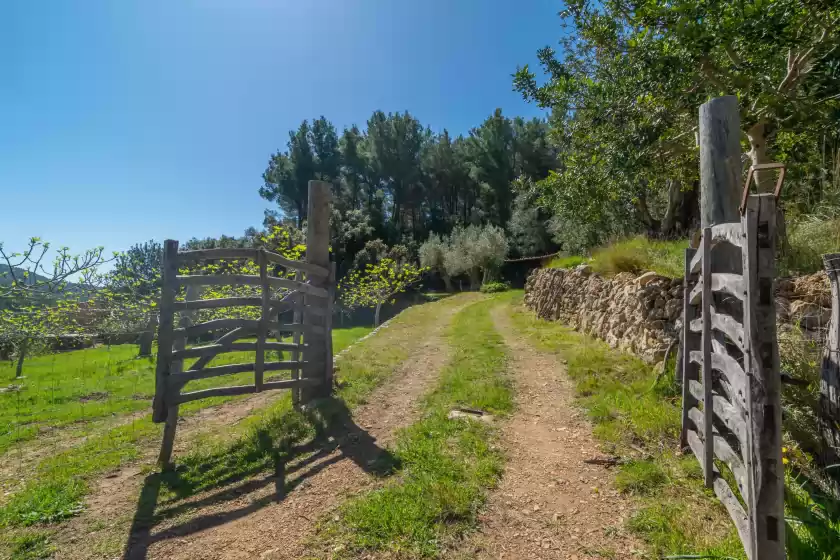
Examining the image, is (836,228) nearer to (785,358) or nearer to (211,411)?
(785,358)

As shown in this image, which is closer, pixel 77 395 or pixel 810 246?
pixel 810 246

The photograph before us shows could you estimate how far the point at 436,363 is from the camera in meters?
7.86

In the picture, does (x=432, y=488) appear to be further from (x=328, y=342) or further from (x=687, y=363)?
(x=328, y=342)

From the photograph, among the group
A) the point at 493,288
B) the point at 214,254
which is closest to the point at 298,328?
the point at 214,254

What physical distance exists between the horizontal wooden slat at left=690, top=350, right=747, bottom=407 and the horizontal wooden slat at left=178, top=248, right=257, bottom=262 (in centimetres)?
448

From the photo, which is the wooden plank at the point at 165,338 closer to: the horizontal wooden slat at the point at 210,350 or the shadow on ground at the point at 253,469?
the horizontal wooden slat at the point at 210,350

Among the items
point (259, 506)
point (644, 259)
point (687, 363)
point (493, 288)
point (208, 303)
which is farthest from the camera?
point (493, 288)

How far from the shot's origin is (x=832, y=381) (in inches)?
101

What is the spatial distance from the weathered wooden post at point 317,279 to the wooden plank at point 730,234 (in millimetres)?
4551

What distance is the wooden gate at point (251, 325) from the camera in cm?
398

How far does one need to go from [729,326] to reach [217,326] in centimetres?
450

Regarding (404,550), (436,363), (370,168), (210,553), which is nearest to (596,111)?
(436,363)

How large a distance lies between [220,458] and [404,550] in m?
2.53

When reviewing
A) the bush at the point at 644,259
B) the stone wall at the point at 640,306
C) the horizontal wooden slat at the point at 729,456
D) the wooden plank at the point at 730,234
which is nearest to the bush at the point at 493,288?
the stone wall at the point at 640,306
